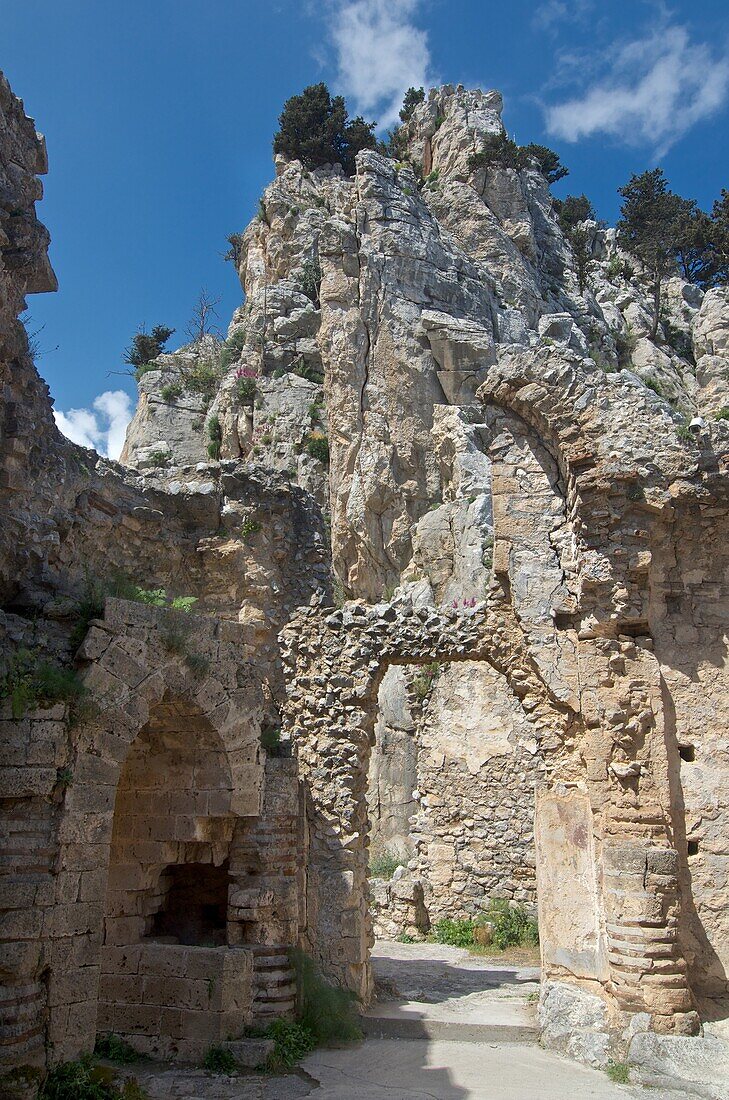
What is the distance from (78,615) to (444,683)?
11.9 metres

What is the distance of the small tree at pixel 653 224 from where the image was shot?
1815 inches

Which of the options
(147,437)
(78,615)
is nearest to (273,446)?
(147,437)

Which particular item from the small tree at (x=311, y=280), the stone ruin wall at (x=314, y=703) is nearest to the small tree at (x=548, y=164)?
the small tree at (x=311, y=280)

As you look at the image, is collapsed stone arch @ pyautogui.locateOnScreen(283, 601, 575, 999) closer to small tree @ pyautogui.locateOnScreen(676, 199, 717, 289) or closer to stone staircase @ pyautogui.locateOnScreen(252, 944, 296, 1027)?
stone staircase @ pyautogui.locateOnScreen(252, 944, 296, 1027)

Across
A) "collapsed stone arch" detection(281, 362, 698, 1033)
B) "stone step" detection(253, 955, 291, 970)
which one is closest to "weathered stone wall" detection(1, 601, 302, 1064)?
"stone step" detection(253, 955, 291, 970)

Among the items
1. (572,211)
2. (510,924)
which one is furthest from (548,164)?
(510,924)

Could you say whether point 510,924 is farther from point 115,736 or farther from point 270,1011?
point 115,736

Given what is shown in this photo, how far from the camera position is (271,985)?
328 inches

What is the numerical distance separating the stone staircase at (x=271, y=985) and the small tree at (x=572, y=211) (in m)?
45.9

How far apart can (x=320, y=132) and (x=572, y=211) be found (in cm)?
1627

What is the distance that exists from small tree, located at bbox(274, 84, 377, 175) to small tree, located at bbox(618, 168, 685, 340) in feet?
54.8

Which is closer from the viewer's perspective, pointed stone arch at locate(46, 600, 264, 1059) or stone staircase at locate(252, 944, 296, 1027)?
pointed stone arch at locate(46, 600, 264, 1059)

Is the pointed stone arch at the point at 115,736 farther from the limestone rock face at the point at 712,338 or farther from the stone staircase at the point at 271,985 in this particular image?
the limestone rock face at the point at 712,338

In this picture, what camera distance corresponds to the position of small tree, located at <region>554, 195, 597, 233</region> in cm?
4731
